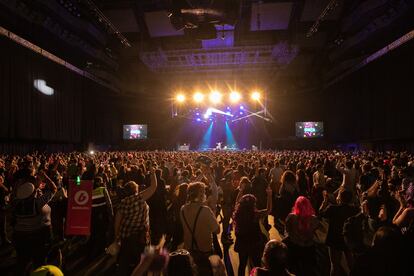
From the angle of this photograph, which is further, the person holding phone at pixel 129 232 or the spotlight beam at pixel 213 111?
the spotlight beam at pixel 213 111

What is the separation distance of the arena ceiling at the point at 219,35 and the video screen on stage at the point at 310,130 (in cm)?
335

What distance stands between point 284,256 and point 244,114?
35.0 m

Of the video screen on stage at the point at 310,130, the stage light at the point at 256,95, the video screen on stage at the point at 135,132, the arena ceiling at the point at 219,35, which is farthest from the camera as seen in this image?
the video screen on stage at the point at 135,132

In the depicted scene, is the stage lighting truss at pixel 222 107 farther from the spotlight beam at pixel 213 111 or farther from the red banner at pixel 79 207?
the red banner at pixel 79 207

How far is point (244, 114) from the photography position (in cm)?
3716

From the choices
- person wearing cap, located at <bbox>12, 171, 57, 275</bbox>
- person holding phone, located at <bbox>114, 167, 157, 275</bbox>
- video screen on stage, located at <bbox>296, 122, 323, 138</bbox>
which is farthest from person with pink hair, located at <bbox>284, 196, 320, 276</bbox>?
video screen on stage, located at <bbox>296, 122, 323, 138</bbox>

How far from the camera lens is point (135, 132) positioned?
34156mm

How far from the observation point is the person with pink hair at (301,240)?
3797mm

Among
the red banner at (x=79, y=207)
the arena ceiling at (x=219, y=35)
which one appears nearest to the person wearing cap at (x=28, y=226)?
the red banner at (x=79, y=207)

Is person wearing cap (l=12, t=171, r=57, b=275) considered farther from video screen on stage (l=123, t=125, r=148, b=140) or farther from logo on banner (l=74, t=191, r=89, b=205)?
video screen on stage (l=123, t=125, r=148, b=140)

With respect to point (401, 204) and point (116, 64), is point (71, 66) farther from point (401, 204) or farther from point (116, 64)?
point (401, 204)

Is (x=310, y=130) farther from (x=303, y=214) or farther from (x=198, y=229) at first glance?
(x=198, y=229)

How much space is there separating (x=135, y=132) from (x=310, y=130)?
17488 millimetres

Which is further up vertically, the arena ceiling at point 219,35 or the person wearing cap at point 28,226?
the arena ceiling at point 219,35
